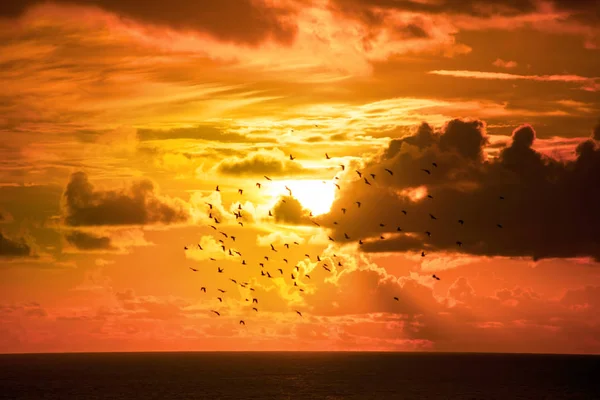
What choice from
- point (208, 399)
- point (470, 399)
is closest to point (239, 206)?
point (208, 399)

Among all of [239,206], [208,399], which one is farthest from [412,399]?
[239,206]

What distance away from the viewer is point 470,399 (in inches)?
7844

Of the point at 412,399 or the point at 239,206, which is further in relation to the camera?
the point at 412,399

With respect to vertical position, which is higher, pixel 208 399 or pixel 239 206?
pixel 239 206

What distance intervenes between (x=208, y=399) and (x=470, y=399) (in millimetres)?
66388

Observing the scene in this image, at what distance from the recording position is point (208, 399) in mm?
199250

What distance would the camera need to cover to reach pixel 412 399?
199 metres

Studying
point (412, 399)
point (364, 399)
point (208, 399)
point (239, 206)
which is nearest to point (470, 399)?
point (412, 399)

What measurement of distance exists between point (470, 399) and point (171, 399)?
75.9 metres

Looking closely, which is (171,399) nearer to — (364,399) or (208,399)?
(208,399)

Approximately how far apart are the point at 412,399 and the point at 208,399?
169 ft

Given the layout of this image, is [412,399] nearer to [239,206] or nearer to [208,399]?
[208,399]

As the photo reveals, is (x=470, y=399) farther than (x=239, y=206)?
Yes

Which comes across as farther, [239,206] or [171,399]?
[171,399]
